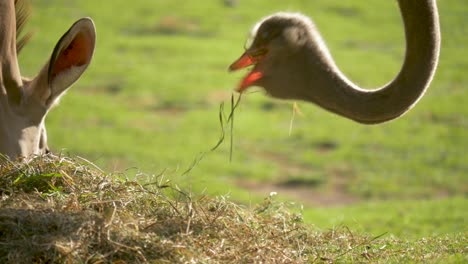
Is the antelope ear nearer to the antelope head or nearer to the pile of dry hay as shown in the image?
the antelope head

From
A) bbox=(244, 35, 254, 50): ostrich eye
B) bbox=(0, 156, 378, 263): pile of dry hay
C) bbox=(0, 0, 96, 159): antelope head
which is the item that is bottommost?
bbox=(0, 156, 378, 263): pile of dry hay

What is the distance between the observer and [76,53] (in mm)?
6180

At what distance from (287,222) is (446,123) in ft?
59.6

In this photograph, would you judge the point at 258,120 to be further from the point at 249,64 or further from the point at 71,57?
the point at 249,64

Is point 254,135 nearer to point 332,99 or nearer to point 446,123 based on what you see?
point 446,123

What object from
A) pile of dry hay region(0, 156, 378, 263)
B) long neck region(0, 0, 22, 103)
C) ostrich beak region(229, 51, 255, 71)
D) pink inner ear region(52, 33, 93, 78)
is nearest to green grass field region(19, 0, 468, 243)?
pile of dry hay region(0, 156, 378, 263)

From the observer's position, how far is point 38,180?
5594 millimetres

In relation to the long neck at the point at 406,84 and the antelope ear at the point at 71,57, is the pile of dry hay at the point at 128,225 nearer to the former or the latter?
the antelope ear at the point at 71,57

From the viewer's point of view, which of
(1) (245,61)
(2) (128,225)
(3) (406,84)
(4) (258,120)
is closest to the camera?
(2) (128,225)

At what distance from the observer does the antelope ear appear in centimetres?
602

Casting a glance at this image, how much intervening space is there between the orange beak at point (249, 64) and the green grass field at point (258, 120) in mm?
3466

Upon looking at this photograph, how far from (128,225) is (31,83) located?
156cm

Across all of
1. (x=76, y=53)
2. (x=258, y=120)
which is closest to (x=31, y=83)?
(x=76, y=53)

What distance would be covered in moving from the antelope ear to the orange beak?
1.07m
